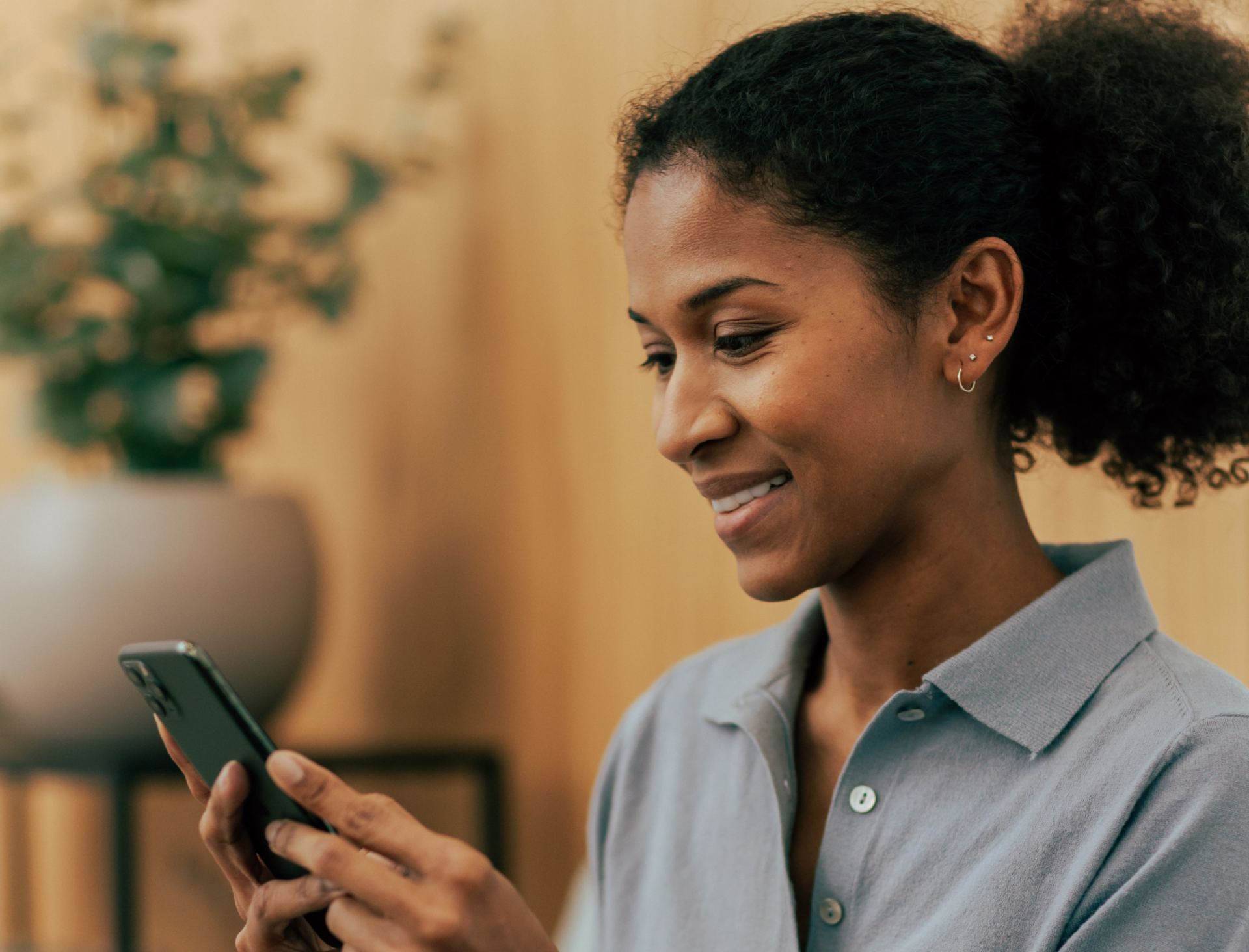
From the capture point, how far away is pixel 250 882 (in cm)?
96

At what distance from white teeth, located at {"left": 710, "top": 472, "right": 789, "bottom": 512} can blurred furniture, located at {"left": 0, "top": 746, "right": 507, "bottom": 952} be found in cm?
134

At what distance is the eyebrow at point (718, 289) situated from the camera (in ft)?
3.15

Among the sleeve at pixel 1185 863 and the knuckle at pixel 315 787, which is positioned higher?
the knuckle at pixel 315 787

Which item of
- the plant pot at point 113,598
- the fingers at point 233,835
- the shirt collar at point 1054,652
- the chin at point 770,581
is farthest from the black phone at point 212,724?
the plant pot at point 113,598

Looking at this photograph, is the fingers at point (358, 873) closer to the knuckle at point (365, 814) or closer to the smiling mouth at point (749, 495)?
the knuckle at point (365, 814)

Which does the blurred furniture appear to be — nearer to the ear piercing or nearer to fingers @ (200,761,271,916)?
fingers @ (200,761,271,916)

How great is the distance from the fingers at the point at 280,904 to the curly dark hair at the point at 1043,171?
1.71 ft

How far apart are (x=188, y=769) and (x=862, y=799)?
46 cm

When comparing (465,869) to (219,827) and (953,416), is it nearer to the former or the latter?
(219,827)

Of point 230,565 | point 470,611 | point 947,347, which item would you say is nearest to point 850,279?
point 947,347

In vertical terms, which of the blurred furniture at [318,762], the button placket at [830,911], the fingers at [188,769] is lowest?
the blurred furniture at [318,762]

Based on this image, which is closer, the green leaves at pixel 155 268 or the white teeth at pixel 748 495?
the white teeth at pixel 748 495

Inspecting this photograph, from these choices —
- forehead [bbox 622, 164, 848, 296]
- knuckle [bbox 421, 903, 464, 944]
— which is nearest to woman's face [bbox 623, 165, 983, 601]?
forehead [bbox 622, 164, 848, 296]

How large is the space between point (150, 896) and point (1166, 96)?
2.08 meters
